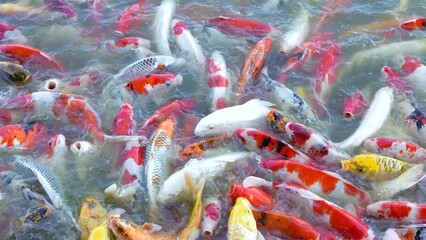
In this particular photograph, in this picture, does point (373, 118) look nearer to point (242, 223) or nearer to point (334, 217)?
point (334, 217)

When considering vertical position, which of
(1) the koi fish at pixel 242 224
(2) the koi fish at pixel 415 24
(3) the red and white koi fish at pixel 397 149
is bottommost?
(1) the koi fish at pixel 242 224

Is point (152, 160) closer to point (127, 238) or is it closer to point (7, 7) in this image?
point (127, 238)

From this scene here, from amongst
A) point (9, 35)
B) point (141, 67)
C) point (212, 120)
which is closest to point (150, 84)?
point (141, 67)

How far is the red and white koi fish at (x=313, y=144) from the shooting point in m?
4.70

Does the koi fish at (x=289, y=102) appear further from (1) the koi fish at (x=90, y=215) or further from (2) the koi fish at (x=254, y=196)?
(1) the koi fish at (x=90, y=215)

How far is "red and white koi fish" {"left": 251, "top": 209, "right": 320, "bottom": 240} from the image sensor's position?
12.8 ft

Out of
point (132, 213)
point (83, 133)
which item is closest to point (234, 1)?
point (83, 133)

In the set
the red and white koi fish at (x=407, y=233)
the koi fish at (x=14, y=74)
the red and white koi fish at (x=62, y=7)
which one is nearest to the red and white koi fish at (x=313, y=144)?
the red and white koi fish at (x=407, y=233)

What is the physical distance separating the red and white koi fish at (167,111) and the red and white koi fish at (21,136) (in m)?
1.15

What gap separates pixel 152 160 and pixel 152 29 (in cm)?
275

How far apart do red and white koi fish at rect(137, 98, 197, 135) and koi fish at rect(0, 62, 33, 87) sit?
5.90 ft

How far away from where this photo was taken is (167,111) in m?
5.34

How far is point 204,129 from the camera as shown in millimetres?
5027

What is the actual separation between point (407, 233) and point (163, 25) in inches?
169
